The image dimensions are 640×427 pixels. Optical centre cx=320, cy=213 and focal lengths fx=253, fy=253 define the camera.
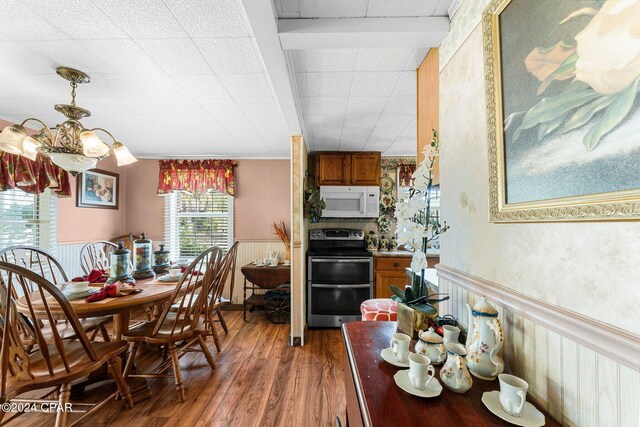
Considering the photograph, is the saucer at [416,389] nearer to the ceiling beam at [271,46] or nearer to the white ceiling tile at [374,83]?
the ceiling beam at [271,46]

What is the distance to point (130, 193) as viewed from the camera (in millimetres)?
3865

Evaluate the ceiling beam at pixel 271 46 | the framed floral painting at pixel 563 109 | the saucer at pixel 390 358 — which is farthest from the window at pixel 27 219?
the framed floral painting at pixel 563 109

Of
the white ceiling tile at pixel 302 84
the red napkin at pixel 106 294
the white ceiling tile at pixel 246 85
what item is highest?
the white ceiling tile at pixel 302 84

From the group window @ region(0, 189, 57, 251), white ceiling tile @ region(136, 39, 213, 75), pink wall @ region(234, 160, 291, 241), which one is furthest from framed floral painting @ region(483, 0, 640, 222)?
window @ region(0, 189, 57, 251)

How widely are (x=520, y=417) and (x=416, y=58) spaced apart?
169 cm

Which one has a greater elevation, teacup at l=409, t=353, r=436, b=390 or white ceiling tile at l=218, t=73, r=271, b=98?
white ceiling tile at l=218, t=73, r=271, b=98

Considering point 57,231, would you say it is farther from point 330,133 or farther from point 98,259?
point 330,133

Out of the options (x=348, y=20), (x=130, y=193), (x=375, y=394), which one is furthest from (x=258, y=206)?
(x=375, y=394)

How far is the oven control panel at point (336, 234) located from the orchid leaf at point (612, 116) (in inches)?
115

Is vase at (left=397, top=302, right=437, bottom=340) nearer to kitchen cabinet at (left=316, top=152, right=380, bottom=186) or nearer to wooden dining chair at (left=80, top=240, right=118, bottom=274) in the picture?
kitchen cabinet at (left=316, top=152, right=380, bottom=186)

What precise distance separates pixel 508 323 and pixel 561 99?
2.16 feet

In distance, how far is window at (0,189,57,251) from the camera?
2.44 metres

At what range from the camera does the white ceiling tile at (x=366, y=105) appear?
202 centimetres

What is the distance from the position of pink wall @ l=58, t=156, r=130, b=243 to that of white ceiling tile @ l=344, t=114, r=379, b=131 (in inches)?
132
